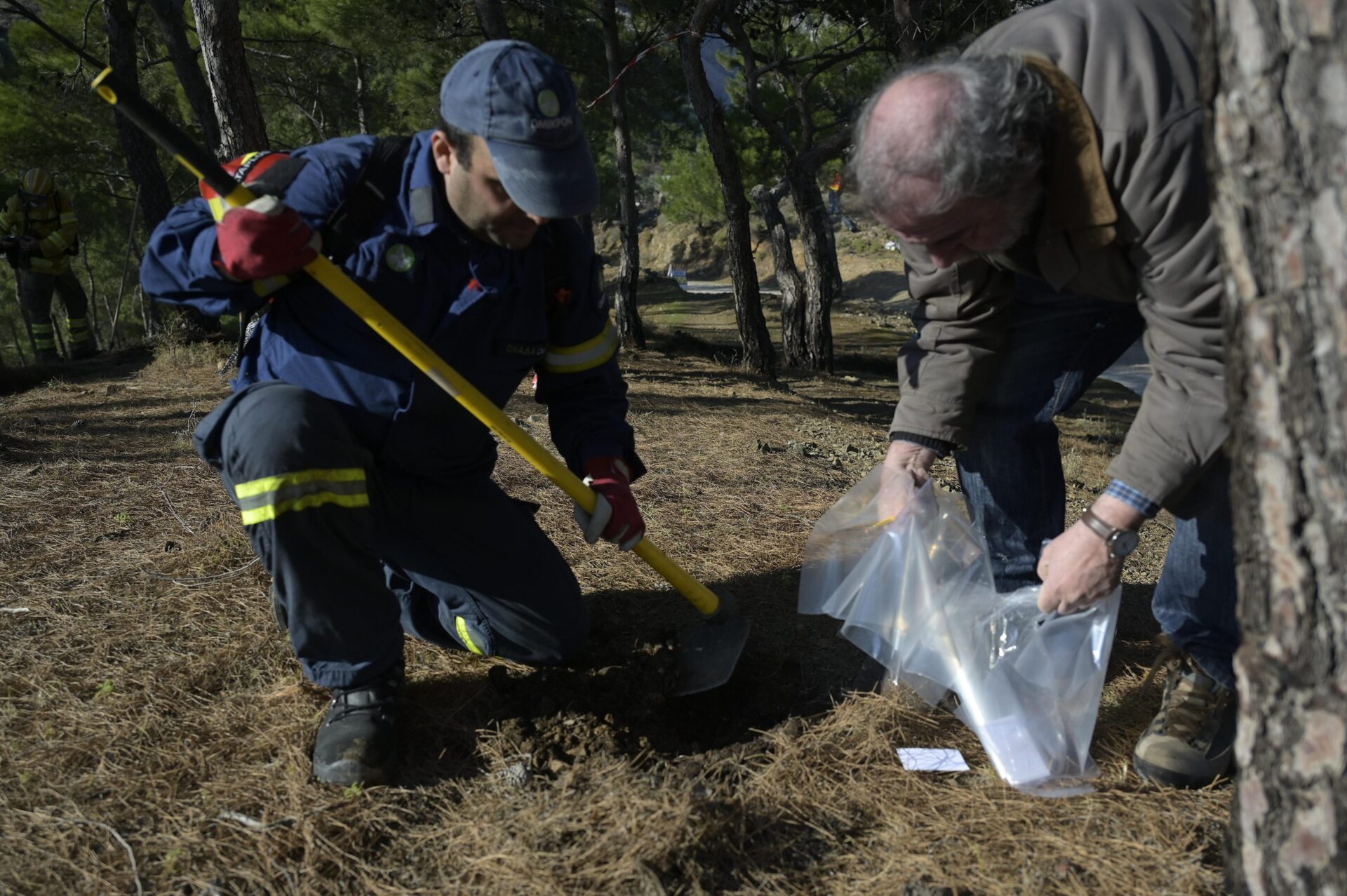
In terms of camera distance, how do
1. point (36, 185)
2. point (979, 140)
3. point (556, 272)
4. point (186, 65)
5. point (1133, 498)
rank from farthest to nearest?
point (36, 185) → point (186, 65) → point (556, 272) → point (1133, 498) → point (979, 140)

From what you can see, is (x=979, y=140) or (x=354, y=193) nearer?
(x=979, y=140)

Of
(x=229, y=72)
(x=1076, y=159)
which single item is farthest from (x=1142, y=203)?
(x=229, y=72)

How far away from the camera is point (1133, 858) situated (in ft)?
A: 5.95

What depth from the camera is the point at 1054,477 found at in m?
2.44

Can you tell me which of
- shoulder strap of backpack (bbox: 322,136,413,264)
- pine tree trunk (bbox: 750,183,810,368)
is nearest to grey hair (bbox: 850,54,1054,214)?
shoulder strap of backpack (bbox: 322,136,413,264)

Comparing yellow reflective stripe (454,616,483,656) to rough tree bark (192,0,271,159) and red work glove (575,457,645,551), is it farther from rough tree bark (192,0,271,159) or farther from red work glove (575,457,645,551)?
rough tree bark (192,0,271,159)

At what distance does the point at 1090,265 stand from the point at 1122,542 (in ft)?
1.75

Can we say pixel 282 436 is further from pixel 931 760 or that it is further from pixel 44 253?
pixel 44 253

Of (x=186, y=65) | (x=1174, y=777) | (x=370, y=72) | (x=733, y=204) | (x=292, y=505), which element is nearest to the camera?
(x=292, y=505)

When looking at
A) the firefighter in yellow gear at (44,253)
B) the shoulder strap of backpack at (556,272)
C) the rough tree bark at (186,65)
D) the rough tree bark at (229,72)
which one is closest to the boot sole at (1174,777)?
the shoulder strap of backpack at (556,272)

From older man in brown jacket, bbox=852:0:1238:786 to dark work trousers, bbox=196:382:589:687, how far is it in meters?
0.98

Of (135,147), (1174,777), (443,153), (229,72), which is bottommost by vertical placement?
(1174,777)

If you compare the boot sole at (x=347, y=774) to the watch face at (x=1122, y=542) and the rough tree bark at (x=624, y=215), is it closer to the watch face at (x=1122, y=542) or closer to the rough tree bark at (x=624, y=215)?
the watch face at (x=1122, y=542)

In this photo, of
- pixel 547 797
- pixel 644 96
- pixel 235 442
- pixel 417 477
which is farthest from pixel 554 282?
pixel 644 96
